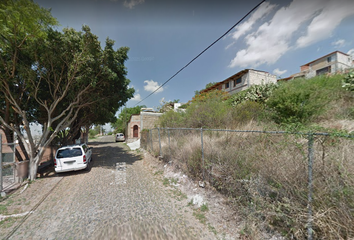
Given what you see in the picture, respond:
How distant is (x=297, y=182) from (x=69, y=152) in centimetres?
875

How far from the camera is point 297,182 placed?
2262 mm

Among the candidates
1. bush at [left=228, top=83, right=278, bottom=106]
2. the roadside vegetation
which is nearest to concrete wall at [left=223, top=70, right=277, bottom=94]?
bush at [left=228, top=83, right=278, bottom=106]

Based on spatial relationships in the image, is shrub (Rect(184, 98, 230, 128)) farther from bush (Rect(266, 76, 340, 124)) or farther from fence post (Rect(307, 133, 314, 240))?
fence post (Rect(307, 133, 314, 240))

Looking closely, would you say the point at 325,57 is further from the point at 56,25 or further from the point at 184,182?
the point at 56,25

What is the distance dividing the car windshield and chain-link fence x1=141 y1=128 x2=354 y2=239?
274 inches

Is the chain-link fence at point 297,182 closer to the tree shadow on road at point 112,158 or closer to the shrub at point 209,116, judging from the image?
the shrub at point 209,116

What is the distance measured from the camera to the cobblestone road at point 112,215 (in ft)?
8.96

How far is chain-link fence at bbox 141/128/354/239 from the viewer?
1849 mm

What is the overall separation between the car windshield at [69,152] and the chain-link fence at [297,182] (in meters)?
6.95

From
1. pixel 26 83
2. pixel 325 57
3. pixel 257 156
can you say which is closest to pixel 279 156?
pixel 257 156

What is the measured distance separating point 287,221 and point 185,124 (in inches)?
268

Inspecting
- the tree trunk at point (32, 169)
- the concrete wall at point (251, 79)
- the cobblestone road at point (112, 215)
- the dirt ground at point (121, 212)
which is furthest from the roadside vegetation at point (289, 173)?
the concrete wall at point (251, 79)

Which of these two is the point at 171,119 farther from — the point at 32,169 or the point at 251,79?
the point at 251,79

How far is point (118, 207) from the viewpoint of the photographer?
365 centimetres
